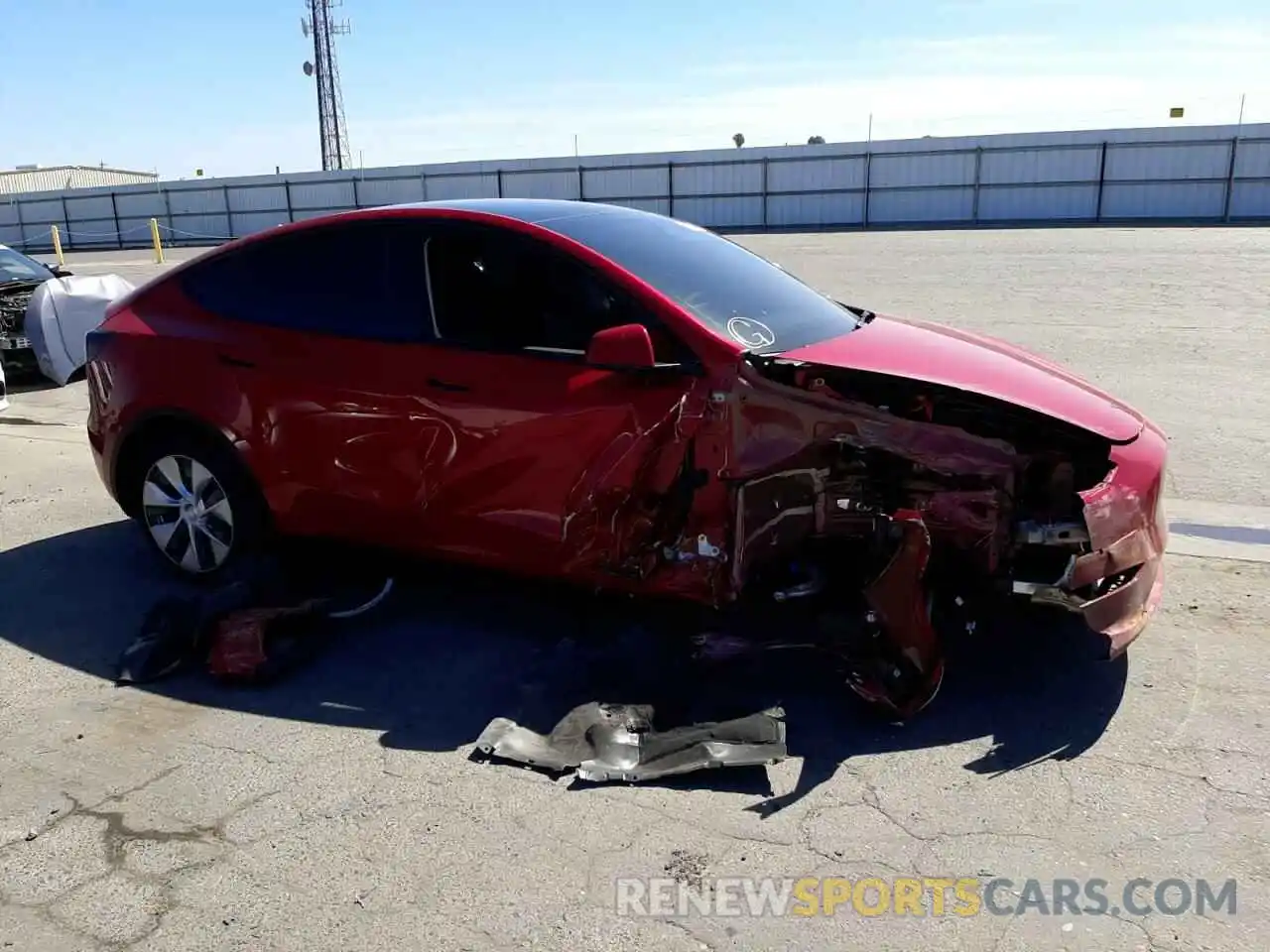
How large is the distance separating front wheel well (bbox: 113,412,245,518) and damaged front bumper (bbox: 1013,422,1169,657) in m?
3.63

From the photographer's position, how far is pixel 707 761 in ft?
11.5

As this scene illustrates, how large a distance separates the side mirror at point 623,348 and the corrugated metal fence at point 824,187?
31288mm

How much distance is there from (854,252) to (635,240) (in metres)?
18.8

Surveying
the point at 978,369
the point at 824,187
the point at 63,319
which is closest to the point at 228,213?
the point at 824,187

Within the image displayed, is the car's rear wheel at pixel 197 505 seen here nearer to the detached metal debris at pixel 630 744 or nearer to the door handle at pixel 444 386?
the door handle at pixel 444 386

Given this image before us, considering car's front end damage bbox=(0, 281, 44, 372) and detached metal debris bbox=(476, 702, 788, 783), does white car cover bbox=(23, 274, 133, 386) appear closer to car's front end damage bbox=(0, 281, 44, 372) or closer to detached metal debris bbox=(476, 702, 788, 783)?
car's front end damage bbox=(0, 281, 44, 372)

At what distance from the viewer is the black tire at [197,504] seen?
16.2 ft

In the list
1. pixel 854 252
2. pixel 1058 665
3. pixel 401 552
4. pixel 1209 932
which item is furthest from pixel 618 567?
pixel 854 252

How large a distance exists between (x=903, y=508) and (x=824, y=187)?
3288cm

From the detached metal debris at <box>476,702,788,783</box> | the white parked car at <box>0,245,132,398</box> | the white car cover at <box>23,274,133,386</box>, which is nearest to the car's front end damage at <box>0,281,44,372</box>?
the white parked car at <box>0,245,132,398</box>

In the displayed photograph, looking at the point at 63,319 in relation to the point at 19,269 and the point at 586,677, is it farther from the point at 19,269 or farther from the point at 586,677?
the point at 586,677

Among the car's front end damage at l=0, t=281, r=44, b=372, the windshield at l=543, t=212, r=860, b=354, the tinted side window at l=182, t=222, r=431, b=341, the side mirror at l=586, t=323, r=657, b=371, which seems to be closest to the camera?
the side mirror at l=586, t=323, r=657, b=371
